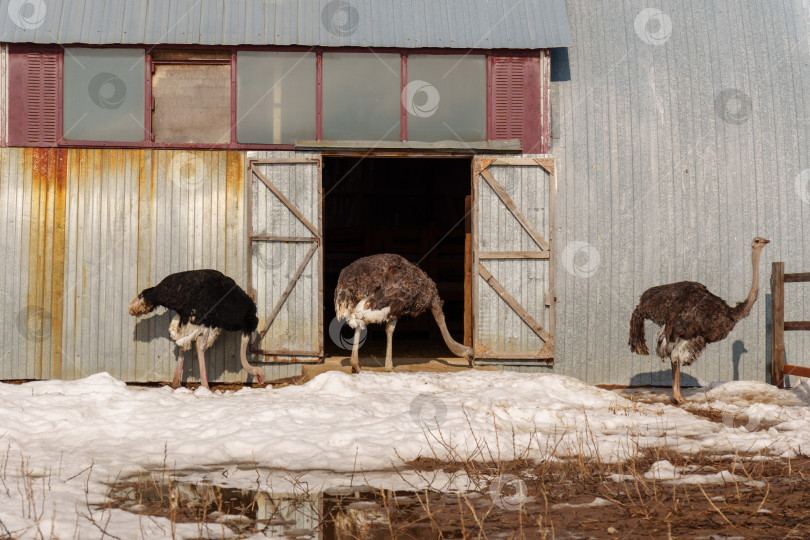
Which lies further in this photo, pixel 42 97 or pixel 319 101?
pixel 319 101

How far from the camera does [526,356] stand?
1278cm

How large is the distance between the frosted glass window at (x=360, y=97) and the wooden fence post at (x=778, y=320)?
20.7 feet

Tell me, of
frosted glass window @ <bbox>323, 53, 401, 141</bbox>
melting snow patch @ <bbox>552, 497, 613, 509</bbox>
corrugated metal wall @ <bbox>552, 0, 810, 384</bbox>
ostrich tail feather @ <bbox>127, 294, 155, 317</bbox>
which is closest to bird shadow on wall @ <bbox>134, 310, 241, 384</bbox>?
ostrich tail feather @ <bbox>127, 294, 155, 317</bbox>

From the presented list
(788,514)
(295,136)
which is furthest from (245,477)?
(295,136)

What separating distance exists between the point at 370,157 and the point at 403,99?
106 cm

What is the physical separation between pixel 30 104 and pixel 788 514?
1175 centimetres

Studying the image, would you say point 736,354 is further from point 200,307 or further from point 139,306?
point 139,306

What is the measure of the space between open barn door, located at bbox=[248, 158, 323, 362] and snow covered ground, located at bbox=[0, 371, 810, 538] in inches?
49.7

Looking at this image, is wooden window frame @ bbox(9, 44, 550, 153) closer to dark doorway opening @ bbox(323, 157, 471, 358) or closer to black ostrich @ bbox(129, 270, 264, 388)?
black ostrich @ bbox(129, 270, 264, 388)

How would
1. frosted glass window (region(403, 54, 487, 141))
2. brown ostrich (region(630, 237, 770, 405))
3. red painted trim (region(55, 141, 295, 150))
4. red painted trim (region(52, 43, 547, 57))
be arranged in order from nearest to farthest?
brown ostrich (region(630, 237, 770, 405)) → red painted trim (region(55, 141, 295, 150)) → red painted trim (region(52, 43, 547, 57)) → frosted glass window (region(403, 54, 487, 141))

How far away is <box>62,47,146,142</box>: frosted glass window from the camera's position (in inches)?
498

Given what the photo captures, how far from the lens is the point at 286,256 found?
41.4 feet

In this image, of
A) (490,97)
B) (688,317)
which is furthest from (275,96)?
(688,317)

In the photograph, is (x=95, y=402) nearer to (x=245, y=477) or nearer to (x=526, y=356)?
(x=245, y=477)
